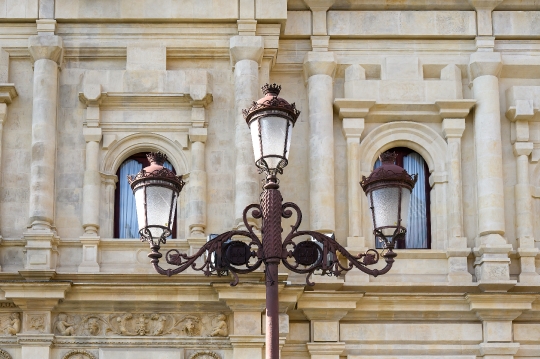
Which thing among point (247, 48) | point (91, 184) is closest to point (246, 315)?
point (91, 184)

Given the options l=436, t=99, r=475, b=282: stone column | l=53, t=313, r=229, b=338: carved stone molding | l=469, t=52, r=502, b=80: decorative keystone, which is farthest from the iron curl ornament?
l=469, t=52, r=502, b=80: decorative keystone

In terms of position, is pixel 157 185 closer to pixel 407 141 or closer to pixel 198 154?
pixel 198 154

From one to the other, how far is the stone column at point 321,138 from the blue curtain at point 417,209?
1601 millimetres

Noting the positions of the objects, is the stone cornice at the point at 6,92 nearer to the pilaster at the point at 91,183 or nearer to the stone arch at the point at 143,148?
the pilaster at the point at 91,183

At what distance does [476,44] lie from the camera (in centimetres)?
2481

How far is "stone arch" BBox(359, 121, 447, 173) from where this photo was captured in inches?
963

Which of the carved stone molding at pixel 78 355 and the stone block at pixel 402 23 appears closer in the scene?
the carved stone molding at pixel 78 355

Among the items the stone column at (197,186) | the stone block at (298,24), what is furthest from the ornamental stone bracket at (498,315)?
the stone block at (298,24)

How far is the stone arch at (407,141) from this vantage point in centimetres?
2445

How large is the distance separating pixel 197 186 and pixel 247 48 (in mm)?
2647

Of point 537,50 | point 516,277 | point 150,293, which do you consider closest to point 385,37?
point 537,50

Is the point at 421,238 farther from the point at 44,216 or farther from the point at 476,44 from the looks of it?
the point at 44,216

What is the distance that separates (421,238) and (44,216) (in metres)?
6.75

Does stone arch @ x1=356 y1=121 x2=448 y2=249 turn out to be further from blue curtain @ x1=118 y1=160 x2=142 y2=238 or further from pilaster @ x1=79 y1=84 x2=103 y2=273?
pilaster @ x1=79 y1=84 x2=103 y2=273
